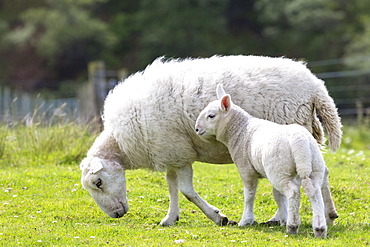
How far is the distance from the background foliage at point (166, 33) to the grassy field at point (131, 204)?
77.1ft

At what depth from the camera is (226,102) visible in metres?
7.10

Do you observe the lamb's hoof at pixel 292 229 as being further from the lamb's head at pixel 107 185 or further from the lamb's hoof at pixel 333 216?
the lamb's head at pixel 107 185

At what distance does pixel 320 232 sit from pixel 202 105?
2101mm

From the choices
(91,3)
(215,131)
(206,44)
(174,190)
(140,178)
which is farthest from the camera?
(91,3)

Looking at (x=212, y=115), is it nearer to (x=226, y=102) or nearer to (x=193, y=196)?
(x=226, y=102)

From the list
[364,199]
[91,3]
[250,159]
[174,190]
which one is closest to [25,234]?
[174,190]

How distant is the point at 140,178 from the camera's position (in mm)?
10133

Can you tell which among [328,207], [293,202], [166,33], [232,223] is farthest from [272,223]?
[166,33]

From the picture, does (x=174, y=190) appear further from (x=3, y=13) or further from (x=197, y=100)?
(x=3, y=13)

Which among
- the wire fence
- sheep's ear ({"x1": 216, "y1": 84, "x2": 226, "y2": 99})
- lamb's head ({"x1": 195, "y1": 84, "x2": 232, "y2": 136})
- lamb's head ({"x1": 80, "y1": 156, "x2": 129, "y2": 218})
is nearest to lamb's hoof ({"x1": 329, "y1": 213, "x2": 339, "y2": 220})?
lamb's head ({"x1": 195, "y1": 84, "x2": 232, "y2": 136})

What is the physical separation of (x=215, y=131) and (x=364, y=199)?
244cm

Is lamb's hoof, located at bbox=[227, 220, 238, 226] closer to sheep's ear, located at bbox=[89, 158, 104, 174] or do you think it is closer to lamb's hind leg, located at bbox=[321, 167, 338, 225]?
lamb's hind leg, located at bbox=[321, 167, 338, 225]

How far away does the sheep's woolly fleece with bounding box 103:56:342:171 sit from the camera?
24.3 ft

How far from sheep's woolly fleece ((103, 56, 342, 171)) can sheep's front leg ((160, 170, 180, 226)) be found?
44cm
